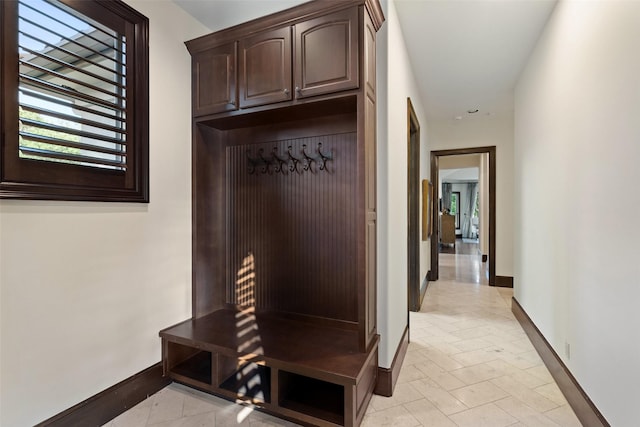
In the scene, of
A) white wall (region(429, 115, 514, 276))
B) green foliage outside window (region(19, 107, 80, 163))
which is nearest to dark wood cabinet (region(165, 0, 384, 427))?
green foliage outside window (region(19, 107, 80, 163))

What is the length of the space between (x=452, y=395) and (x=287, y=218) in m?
1.67

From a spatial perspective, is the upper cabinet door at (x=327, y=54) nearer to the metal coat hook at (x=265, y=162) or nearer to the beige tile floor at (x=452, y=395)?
the metal coat hook at (x=265, y=162)

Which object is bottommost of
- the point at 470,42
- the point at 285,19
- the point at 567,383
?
the point at 567,383

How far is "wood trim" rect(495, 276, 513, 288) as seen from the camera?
4.79 m

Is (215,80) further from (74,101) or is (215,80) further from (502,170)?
(502,170)

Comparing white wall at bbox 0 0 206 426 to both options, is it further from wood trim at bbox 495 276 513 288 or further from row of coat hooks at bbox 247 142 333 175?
wood trim at bbox 495 276 513 288

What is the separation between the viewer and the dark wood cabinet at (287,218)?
5.73ft

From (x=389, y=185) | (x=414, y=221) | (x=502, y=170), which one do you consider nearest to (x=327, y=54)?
(x=389, y=185)

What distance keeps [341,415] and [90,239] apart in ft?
5.66

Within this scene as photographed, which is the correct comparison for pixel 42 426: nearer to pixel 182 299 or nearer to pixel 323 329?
pixel 182 299

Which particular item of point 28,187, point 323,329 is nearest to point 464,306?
point 323,329

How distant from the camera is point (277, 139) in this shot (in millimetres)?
2346

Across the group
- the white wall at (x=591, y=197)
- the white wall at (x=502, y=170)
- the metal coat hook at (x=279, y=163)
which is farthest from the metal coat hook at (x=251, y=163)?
the white wall at (x=502, y=170)

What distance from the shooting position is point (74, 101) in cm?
165
